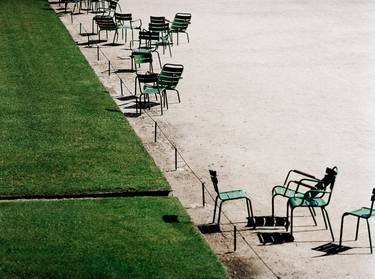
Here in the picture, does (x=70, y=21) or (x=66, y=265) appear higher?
(x=70, y=21)

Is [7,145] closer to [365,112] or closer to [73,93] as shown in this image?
[73,93]

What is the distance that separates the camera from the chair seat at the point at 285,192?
15520mm

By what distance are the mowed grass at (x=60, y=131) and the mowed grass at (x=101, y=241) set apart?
0.93 m

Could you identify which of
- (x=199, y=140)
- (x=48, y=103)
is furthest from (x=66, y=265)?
(x=48, y=103)

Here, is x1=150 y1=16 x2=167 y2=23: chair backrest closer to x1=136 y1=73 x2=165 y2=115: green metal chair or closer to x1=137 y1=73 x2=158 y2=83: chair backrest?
x1=136 y1=73 x2=165 y2=115: green metal chair

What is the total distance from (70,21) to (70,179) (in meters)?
19.2

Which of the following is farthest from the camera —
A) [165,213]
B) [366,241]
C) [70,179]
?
[70,179]

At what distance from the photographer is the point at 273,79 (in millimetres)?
25891

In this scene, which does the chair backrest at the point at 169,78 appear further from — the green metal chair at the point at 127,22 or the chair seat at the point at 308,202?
the chair seat at the point at 308,202

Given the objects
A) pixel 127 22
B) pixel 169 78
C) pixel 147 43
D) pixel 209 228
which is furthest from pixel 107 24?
pixel 209 228

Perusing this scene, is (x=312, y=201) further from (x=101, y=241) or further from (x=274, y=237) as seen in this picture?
(x=101, y=241)

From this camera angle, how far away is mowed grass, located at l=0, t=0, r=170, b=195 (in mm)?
17172

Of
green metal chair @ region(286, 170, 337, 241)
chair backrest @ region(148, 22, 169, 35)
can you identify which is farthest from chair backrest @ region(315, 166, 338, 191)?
chair backrest @ region(148, 22, 169, 35)

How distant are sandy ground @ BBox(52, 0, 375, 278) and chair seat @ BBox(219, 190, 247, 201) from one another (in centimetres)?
53
